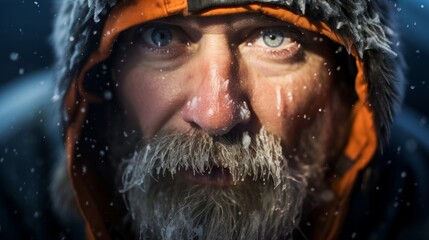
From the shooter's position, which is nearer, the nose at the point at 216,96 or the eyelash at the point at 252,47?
the nose at the point at 216,96

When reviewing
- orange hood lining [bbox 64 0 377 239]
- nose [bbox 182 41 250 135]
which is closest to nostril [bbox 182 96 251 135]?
nose [bbox 182 41 250 135]

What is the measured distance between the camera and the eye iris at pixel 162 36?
1.62m

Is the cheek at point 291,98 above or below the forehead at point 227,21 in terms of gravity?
below

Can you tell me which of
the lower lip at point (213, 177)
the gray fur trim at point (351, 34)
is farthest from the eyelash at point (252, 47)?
the lower lip at point (213, 177)

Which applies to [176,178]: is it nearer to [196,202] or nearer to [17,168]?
[196,202]

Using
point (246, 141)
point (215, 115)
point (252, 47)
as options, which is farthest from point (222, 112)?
point (252, 47)

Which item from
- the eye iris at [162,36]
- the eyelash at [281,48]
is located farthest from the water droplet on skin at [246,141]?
the eye iris at [162,36]

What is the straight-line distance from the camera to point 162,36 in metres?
1.62

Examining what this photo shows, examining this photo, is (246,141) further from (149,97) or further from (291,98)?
(149,97)

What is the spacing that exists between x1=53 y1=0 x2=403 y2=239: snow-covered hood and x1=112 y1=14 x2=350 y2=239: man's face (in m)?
0.07

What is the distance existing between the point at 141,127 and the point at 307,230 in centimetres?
62

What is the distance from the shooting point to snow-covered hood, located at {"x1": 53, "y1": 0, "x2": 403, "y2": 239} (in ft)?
4.90

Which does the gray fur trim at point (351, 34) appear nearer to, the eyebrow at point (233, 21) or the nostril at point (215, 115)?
the eyebrow at point (233, 21)

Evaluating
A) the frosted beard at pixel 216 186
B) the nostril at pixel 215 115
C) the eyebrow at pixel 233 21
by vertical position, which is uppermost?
the eyebrow at pixel 233 21
